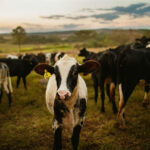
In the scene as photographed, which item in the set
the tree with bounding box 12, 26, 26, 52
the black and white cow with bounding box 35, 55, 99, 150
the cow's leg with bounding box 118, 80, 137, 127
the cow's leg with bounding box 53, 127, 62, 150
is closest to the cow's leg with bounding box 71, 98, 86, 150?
the black and white cow with bounding box 35, 55, 99, 150

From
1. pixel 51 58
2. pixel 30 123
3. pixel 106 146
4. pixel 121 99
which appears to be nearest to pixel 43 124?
pixel 30 123

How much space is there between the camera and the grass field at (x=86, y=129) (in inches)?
144

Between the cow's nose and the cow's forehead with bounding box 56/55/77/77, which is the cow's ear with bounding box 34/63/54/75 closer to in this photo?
the cow's forehead with bounding box 56/55/77/77

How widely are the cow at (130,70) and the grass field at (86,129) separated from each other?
71cm

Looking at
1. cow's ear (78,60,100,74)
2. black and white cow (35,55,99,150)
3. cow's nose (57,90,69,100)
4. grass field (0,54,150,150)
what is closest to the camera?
cow's nose (57,90,69,100)

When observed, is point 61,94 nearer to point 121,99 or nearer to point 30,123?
point 121,99

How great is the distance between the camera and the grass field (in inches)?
144

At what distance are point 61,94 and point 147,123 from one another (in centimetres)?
369

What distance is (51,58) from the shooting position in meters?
19.5

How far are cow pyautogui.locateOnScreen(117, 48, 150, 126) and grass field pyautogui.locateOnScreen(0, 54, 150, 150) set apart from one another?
713 mm

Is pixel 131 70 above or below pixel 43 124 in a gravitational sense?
above

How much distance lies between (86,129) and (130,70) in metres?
2.09

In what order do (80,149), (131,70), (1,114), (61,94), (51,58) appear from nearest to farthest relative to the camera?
(61,94)
(80,149)
(131,70)
(1,114)
(51,58)

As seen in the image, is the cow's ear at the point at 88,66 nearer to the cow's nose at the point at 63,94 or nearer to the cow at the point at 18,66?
the cow's nose at the point at 63,94
